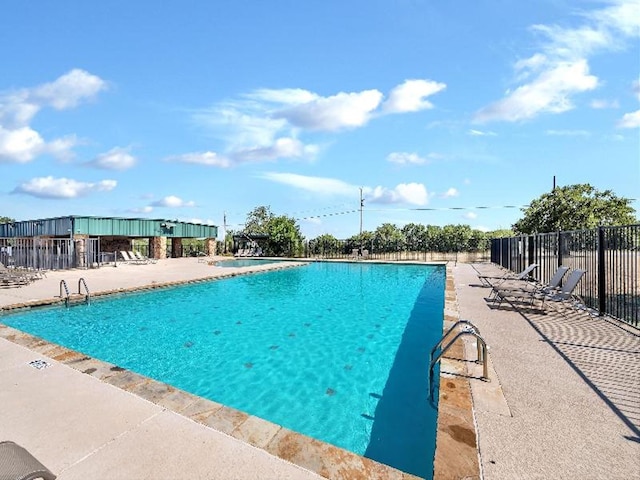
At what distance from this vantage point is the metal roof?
21703mm

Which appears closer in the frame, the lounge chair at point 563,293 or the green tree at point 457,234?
the lounge chair at point 563,293

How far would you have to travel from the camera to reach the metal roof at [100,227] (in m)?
21.7

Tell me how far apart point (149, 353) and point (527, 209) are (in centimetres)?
3204

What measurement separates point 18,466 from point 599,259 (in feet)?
28.3

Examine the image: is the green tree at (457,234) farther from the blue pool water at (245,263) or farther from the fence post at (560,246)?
the fence post at (560,246)

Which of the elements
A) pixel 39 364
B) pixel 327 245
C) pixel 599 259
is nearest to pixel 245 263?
pixel 327 245

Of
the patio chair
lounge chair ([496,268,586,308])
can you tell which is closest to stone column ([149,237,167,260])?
lounge chair ([496,268,586,308])

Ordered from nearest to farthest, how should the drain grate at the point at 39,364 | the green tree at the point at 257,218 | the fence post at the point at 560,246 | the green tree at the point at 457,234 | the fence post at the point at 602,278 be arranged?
the drain grate at the point at 39,364
the fence post at the point at 602,278
the fence post at the point at 560,246
the green tree at the point at 457,234
the green tree at the point at 257,218

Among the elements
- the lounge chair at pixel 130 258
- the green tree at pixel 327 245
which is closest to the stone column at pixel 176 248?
the lounge chair at pixel 130 258

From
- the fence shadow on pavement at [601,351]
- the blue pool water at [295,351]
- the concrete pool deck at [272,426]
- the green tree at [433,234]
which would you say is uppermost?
the green tree at [433,234]

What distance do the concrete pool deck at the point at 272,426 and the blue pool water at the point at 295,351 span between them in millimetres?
995

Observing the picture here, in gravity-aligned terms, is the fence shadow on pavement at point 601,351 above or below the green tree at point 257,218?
below

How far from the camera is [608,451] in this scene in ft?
7.74

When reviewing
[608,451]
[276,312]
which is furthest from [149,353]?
[608,451]
